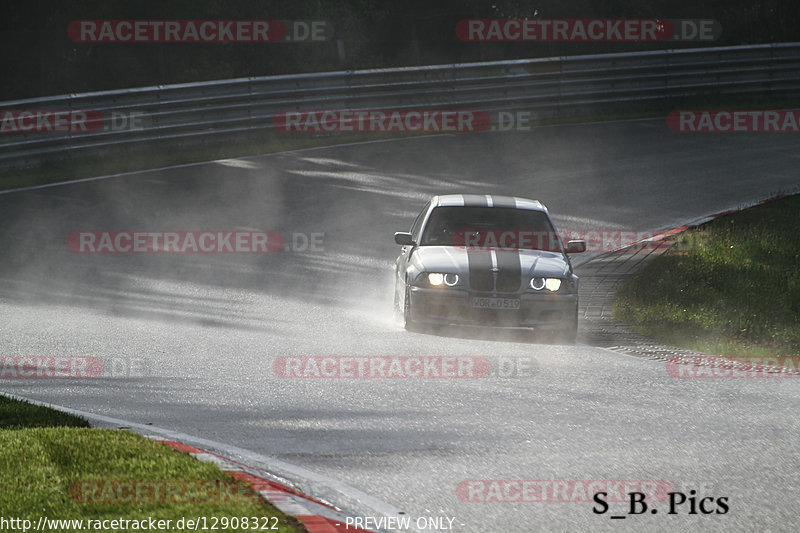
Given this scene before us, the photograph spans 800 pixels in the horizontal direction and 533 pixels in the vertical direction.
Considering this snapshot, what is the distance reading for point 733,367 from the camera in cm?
982

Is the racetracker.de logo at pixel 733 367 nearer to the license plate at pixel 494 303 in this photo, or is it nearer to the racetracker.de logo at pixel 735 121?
the license plate at pixel 494 303

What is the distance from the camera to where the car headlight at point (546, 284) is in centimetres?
1100

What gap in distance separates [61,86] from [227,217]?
944cm

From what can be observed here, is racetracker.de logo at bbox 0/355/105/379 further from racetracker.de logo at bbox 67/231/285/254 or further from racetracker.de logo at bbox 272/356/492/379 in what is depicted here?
racetracker.de logo at bbox 67/231/285/254

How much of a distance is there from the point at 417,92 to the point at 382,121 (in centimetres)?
98

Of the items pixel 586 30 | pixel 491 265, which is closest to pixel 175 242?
pixel 491 265

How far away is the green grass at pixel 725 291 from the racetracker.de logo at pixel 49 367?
231 inches

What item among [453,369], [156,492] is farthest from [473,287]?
[156,492]

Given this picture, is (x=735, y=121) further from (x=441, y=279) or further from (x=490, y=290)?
(x=441, y=279)

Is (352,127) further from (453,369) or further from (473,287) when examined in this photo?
(453,369)

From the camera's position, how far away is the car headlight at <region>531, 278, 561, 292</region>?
36.1 feet

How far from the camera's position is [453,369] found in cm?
929

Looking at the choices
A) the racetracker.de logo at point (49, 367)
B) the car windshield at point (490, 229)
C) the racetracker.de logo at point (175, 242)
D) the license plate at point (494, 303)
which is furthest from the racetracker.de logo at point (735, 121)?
the racetracker.de logo at point (49, 367)

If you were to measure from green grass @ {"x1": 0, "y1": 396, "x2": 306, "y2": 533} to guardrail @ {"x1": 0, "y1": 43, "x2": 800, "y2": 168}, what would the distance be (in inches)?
551
